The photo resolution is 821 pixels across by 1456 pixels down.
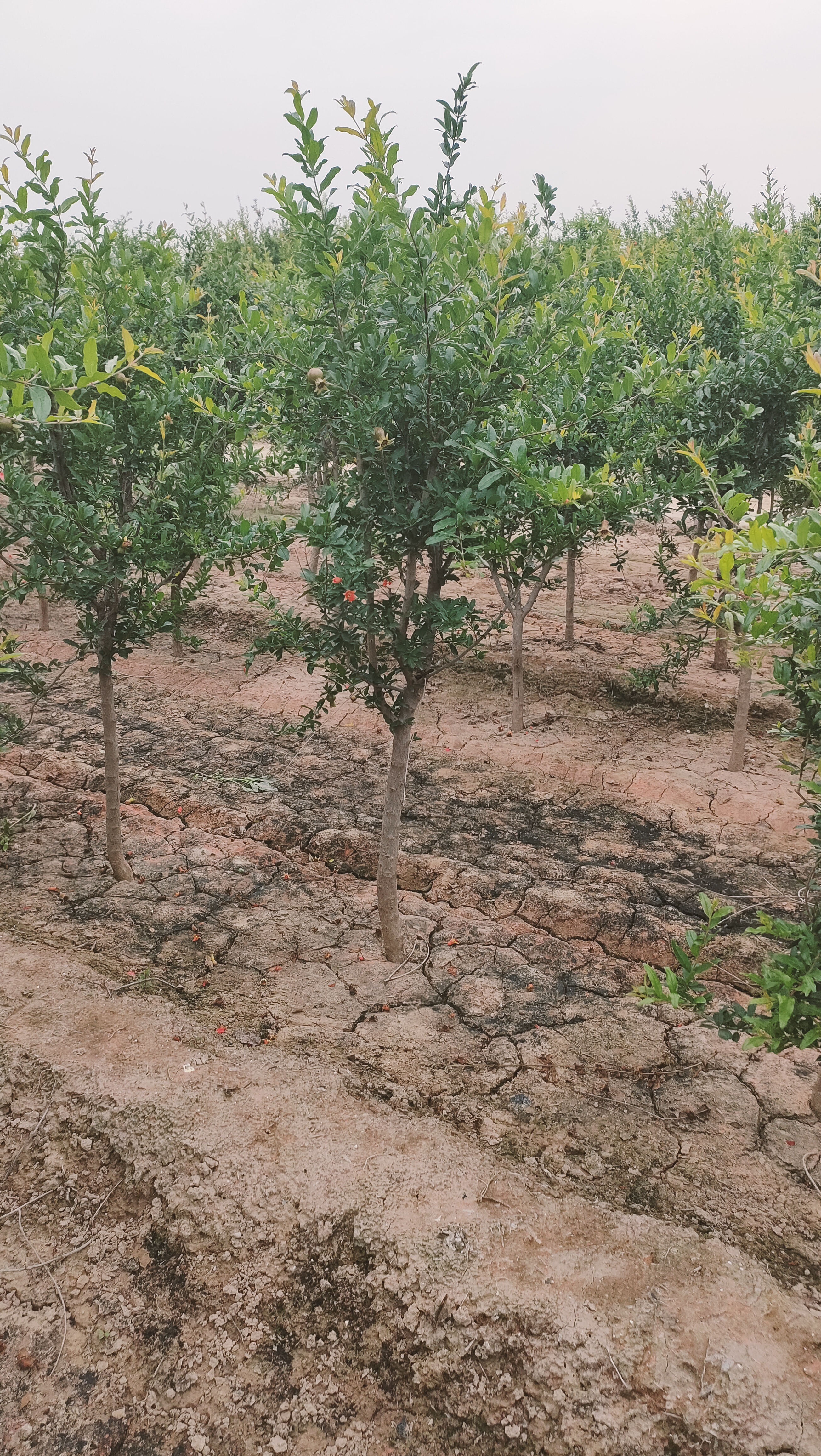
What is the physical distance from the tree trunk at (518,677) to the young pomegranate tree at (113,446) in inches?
127

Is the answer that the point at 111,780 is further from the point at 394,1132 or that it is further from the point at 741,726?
the point at 741,726

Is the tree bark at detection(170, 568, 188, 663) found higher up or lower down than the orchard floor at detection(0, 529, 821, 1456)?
higher up

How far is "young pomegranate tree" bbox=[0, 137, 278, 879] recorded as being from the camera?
3539mm

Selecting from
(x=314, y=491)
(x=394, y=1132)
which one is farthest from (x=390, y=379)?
(x=314, y=491)

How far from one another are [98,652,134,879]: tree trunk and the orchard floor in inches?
6.1

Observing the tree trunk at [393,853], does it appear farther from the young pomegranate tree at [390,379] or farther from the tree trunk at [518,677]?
the tree trunk at [518,677]

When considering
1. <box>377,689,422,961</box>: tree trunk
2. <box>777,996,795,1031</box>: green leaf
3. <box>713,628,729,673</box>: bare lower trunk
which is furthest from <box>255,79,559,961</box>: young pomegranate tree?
<box>713,628,729,673</box>: bare lower trunk

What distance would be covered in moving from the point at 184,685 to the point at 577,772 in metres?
4.20

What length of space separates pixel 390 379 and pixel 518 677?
416 cm

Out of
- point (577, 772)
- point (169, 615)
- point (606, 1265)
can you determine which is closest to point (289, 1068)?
Answer: point (606, 1265)

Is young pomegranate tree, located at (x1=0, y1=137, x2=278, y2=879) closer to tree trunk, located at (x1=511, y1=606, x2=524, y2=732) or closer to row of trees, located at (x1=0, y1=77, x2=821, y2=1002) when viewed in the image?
row of trees, located at (x1=0, y1=77, x2=821, y2=1002)

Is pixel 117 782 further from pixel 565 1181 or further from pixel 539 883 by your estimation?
pixel 565 1181

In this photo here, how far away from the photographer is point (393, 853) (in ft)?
14.6

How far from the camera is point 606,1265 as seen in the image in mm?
2852
